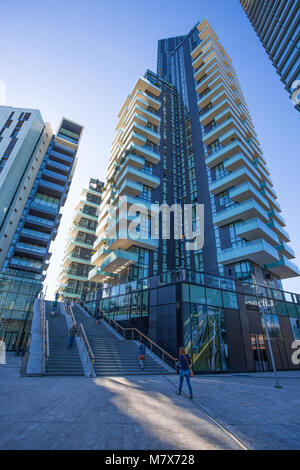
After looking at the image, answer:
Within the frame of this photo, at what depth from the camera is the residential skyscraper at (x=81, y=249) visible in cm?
5275

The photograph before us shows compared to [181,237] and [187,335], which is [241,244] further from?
[187,335]

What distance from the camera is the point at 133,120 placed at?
43.7 m

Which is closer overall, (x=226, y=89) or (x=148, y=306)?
(x=148, y=306)

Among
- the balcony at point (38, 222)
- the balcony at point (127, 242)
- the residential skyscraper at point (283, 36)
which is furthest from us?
the balcony at point (38, 222)

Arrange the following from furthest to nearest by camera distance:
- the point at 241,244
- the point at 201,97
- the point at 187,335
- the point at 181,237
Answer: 1. the point at 201,97
2. the point at 181,237
3. the point at 241,244
4. the point at 187,335

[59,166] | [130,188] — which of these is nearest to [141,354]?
[130,188]

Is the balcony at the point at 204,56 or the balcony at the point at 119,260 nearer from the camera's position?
the balcony at the point at 119,260

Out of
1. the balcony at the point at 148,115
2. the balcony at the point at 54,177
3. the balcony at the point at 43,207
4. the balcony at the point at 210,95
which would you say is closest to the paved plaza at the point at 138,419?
the balcony at the point at 43,207

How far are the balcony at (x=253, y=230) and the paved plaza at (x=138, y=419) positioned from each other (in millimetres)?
22665

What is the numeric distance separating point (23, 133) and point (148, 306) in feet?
146

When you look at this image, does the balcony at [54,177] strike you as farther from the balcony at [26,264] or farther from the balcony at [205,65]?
the balcony at [205,65]

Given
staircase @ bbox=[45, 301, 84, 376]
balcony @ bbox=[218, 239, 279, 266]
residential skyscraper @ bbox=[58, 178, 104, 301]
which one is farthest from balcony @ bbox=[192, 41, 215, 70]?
staircase @ bbox=[45, 301, 84, 376]

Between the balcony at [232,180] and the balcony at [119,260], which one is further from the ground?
the balcony at [232,180]

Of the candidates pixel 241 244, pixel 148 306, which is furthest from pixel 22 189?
pixel 241 244
